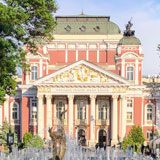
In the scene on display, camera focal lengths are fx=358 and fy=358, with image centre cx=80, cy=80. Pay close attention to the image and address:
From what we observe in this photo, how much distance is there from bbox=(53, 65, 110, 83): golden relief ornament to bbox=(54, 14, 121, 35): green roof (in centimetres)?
1277

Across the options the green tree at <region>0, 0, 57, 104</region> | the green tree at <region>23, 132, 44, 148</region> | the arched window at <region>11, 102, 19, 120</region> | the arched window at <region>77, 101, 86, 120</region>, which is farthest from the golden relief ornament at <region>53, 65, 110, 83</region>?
the green tree at <region>0, 0, 57, 104</region>

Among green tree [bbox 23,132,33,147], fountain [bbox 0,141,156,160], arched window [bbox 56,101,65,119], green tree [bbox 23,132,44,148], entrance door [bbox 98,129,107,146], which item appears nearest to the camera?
fountain [bbox 0,141,156,160]

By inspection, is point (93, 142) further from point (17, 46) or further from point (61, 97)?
point (17, 46)

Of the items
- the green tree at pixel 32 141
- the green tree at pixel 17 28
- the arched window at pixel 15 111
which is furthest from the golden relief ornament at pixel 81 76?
the green tree at pixel 17 28

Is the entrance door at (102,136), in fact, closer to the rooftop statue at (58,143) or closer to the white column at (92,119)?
the white column at (92,119)

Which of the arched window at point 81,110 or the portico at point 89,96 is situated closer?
the portico at point 89,96

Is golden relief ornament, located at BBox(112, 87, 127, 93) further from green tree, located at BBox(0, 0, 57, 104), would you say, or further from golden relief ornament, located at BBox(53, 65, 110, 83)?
green tree, located at BBox(0, 0, 57, 104)

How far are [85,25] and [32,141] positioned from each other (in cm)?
2225

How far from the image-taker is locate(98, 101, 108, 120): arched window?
44656mm

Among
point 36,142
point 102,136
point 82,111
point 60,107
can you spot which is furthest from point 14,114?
point 102,136

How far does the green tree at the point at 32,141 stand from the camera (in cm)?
3831

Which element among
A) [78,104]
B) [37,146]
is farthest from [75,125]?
[37,146]

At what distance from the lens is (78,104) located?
44.9m

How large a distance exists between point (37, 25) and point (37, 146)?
19176 millimetres
